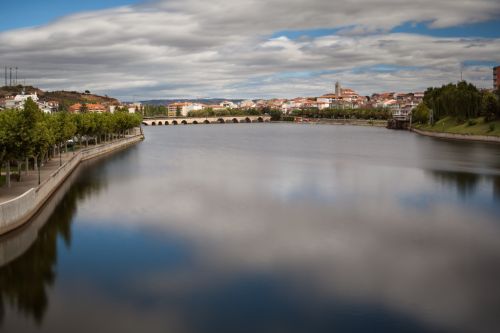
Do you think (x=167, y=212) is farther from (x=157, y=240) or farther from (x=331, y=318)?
(x=331, y=318)

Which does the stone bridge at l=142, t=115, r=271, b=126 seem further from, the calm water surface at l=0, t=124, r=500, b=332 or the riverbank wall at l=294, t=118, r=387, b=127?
the calm water surface at l=0, t=124, r=500, b=332

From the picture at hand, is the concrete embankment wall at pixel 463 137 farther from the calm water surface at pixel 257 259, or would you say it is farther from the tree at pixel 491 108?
the calm water surface at pixel 257 259

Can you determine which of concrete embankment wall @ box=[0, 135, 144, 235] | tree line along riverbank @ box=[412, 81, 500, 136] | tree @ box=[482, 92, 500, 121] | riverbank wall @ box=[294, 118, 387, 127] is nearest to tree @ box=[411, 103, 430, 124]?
tree line along riverbank @ box=[412, 81, 500, 136]

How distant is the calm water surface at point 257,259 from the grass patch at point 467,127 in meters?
39.1

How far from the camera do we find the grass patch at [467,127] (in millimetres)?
69250

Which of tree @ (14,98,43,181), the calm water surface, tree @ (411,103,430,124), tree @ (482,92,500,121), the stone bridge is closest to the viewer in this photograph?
the calm water surface

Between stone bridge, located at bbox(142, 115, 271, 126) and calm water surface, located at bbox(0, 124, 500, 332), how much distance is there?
393 ft

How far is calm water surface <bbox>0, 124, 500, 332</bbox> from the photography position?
42.5 feet

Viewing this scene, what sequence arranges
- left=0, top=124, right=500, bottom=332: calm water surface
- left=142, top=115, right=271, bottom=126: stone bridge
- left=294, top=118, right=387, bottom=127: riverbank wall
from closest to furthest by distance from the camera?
left=0, top=124, right=500, bottom=332: calm water surface
left=294, top=118, right=387, bottom=127: riverbank wall
left=142, top=115, right=271, bottom=126: stone bridge

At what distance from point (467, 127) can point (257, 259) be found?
66768 millimetres

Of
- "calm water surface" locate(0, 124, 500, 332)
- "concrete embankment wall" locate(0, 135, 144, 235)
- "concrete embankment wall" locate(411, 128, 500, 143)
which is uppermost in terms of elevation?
"concrete embankment wall" locate(411, 128, 500, 143)

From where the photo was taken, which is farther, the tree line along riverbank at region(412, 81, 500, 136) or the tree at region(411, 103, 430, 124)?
the tree at region(411, 103, 430, 124)

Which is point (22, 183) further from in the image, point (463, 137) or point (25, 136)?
point (463, 137)

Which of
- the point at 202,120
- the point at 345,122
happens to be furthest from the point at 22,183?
the point at 202,120
